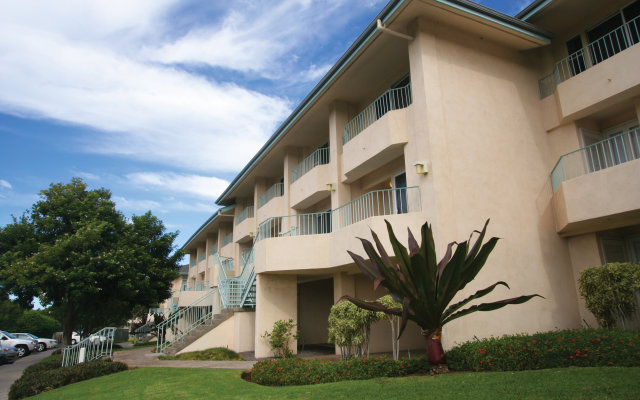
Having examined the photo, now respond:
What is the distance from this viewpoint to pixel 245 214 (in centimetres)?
2583

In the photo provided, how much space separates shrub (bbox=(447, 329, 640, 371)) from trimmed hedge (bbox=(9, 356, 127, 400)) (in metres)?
9.66

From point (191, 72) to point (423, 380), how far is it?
1308 cm

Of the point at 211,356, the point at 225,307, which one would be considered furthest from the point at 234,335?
the point at 211,356

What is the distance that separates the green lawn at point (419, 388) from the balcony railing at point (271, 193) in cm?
1275

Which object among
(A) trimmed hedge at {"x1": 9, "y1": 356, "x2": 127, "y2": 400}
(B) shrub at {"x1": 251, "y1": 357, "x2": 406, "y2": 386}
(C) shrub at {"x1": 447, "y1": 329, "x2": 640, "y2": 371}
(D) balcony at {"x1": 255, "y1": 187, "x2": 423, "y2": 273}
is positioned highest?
(D) balcony at {"x1": 255, "y1": 187, "x2": 423, "y2": 273}

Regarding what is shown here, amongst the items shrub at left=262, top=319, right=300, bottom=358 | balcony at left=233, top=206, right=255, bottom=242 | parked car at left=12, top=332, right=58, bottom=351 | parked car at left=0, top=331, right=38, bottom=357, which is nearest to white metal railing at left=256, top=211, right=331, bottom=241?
shrub at left=262, top=319, right=300, bottom=358

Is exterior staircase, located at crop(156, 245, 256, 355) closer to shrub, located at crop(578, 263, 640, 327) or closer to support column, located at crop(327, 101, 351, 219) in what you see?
support column, located at crop(327, 101, 351, 219)

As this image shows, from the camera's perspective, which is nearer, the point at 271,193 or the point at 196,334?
the point at 196,334

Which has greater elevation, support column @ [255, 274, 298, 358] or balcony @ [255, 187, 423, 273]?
balcony @ [255, 187, 423, 273]

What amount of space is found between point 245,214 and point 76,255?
10.0 metres

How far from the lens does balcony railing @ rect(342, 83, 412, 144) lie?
13352mm

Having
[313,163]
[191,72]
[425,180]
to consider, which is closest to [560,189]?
[425,180]

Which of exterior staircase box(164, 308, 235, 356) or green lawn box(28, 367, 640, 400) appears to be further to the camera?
exterior staircase box(164, 308, 235, 356)

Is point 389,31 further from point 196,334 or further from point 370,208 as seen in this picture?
point 196,334
